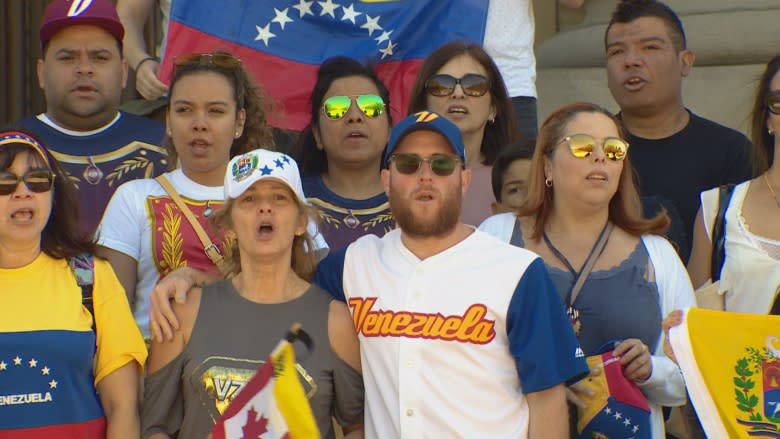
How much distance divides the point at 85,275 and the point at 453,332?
124cm

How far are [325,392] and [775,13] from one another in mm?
4779

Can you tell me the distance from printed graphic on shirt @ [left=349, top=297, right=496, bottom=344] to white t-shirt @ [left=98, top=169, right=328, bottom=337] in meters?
0.79

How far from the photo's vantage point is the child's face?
6004mm

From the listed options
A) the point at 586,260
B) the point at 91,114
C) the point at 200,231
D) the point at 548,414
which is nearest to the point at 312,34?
the point at 91,114

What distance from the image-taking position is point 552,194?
5.36 m

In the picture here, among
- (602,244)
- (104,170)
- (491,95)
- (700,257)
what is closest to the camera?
(602,244)

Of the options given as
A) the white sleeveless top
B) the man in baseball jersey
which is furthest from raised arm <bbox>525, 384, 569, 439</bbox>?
the white sleeveless top

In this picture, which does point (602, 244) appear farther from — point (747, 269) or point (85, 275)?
point (85, 275)

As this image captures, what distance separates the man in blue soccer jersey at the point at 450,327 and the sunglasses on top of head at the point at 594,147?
54 cm

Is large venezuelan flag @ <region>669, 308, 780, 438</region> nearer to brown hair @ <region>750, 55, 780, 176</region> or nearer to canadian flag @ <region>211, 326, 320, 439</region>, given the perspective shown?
brown hair @ <region>750, 55, 780, 176</region>

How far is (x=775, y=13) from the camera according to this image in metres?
8.41

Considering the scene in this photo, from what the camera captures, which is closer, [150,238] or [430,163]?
[430,163]

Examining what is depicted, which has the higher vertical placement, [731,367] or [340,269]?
[340,269]

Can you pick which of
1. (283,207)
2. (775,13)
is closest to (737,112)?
(775,13)
